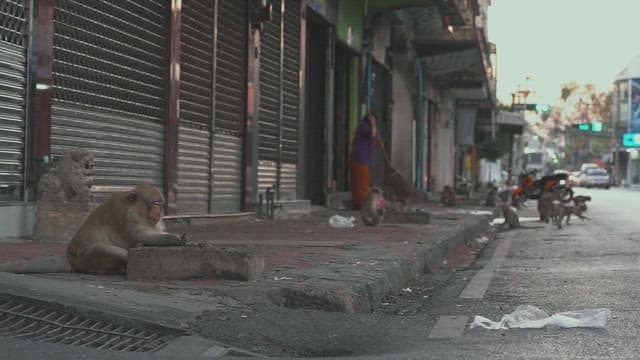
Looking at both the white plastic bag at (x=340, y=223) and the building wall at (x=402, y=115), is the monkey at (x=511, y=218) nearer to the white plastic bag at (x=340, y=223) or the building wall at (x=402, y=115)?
the white plastic bag at (x=340, y=223)

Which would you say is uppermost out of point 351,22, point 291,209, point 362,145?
point 351,22

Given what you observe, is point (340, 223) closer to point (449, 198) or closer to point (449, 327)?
point (449, 327)

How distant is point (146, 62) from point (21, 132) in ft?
9.41

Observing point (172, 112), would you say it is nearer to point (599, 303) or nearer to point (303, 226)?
point (303, 226)

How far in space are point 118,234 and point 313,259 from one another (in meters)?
2.39

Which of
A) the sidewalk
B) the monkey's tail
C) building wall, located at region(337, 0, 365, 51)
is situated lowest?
the sidewalk

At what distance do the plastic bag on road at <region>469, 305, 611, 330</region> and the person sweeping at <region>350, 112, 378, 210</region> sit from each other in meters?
10.7

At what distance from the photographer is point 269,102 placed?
15930 millimetres

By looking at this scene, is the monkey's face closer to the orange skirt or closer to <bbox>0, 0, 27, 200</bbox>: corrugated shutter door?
<bbox>0, 0, 27, 200</bbox>: corrugated shutter door

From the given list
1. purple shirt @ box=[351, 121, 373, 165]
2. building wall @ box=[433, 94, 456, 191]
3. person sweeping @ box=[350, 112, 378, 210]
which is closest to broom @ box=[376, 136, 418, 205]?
person sweeping @ box=[350, 112, 378, 210]

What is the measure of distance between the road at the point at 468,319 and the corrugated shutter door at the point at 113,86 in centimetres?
398

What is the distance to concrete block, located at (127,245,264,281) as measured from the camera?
20.5ft

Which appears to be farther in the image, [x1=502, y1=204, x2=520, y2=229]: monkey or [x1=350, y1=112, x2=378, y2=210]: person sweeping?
[x1=502, y1=204, x2=520, y2=229]: monkey

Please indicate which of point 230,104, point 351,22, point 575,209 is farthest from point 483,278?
point 351,22
